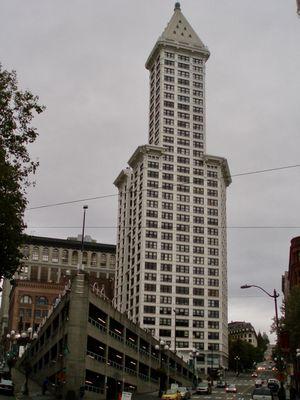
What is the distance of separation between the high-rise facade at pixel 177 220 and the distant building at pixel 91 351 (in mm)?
69894

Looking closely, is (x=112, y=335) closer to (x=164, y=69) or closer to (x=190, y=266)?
(x=190, y=266)

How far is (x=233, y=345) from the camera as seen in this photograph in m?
181

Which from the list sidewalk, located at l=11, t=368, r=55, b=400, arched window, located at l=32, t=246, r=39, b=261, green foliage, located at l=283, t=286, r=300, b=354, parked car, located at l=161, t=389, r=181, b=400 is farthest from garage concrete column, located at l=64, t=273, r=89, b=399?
arched window, located at l=32, t=246, r=39, b=261

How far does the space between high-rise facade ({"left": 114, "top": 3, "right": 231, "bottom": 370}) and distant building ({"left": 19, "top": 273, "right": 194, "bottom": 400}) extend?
229 ft

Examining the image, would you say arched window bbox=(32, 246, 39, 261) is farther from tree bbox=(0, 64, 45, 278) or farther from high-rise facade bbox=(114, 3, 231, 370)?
tree bbox=(0, 64, 45, 278)

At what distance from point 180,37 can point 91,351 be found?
13257cm

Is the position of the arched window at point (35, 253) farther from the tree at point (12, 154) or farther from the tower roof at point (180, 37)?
the tree at point (12, 154)

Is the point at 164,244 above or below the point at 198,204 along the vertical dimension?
below

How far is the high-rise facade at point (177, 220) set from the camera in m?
149

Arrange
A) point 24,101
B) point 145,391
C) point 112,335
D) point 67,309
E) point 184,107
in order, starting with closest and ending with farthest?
1. point 24,101
2. point 67,309
3. point 112,335
4. point 145,391
5. point 184,107

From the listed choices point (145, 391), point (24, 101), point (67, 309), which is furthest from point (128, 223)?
point (24, 101)

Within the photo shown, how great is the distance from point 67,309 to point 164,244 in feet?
325

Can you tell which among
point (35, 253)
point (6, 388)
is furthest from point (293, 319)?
point (35, 253)

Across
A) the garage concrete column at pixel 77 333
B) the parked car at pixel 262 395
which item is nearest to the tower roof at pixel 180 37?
the garage concrete column at pixel 77 333
